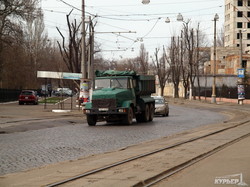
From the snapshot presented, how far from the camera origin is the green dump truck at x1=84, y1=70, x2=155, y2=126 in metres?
24.8

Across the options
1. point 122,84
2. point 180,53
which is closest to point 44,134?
point 122,84

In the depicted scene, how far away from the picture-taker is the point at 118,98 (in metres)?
24.9

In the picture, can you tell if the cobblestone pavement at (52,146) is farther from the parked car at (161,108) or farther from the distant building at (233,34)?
the distant building at (233,34)

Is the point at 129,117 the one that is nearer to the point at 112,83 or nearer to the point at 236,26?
the point at 112,83

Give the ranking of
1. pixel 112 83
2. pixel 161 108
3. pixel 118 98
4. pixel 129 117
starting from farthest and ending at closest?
pixel 161 108, pixel 112 83, pixel 129 117, pixel 118 98

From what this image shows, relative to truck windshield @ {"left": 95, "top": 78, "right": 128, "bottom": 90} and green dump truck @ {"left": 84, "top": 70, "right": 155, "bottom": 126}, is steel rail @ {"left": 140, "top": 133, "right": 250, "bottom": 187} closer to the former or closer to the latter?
green dump truck @ {"left": 84, "top": 70, "right": 155, "bottom": 126}

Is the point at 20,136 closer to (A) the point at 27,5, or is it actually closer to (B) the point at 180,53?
(A) the point at 27,5

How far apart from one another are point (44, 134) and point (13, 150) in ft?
18.6

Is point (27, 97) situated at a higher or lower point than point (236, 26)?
lower

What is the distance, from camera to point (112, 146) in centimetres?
1547

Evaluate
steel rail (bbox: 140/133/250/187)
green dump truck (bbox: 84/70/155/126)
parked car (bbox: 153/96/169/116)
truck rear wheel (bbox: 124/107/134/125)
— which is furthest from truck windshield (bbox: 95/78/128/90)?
steel rail (bbox: 140/133/250/187)

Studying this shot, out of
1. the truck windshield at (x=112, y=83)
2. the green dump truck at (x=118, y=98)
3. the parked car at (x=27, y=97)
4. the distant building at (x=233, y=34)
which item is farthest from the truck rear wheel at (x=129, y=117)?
the distant building at (x=233, y=34)

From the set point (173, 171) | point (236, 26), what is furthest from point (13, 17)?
point (236, 26)

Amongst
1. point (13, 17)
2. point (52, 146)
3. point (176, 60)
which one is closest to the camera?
point (52, 146)
